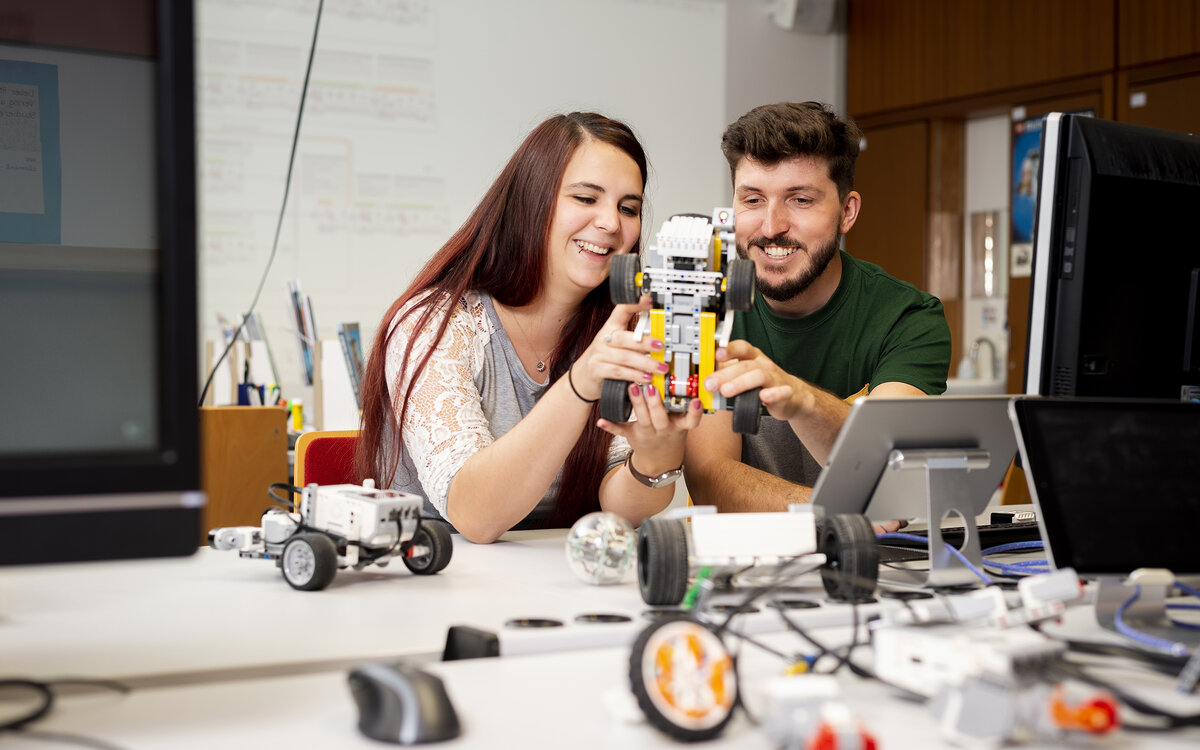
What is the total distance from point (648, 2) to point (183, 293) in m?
4.89

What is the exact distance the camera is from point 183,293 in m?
0.63

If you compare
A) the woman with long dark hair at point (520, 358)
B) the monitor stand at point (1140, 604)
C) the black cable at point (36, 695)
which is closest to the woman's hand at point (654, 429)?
the woman with long dark hair at point (520, 358)

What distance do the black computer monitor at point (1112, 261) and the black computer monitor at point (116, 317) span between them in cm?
92

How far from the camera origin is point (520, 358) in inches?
70.0

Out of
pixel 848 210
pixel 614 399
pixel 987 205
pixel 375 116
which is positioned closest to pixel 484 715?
pixel 614 399

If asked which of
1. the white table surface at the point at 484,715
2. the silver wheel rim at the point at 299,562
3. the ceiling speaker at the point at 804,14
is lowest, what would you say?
the white table surface at the point at 484,715

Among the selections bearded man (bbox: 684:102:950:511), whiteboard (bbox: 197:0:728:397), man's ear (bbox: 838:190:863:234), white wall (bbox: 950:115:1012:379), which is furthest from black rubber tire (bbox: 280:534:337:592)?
white wall (bbox: 950:115:1012:379)

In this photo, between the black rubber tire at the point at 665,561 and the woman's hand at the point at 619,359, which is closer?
the black rubber tire at the point at 665,561

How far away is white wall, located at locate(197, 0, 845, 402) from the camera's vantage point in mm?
4242

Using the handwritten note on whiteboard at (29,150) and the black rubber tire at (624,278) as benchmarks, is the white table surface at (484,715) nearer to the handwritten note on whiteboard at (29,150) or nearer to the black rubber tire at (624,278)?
the handwritten note on whiteboard at (29,150)

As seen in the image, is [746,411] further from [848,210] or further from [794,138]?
[848,210]

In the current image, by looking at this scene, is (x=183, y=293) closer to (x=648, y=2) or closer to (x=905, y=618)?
(x=905, y=618)

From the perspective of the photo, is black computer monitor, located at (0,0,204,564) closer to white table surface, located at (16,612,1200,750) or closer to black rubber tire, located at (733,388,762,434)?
white table surface, located at (16,612,1200,750)

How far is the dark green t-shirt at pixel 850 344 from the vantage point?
1853mm
